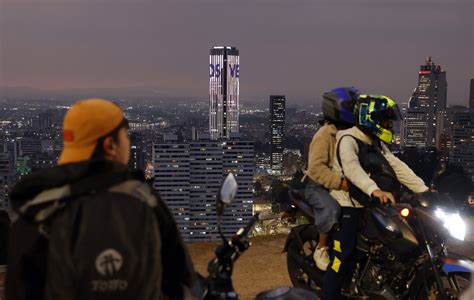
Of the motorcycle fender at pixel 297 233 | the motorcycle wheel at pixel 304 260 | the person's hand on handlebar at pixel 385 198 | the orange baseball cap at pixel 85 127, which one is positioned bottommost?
the motorcycle wheel at pixel 304 260

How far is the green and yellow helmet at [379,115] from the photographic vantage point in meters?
4.44

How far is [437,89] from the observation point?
109m

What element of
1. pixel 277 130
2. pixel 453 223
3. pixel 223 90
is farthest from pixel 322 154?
pixel 223 90

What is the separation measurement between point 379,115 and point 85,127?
308 centimetres

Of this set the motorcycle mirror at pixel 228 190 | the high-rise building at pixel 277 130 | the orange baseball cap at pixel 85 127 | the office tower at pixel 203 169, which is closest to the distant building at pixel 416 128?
the high-rise building at pixel 277 130

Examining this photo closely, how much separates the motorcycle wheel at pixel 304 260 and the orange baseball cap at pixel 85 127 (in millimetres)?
3586

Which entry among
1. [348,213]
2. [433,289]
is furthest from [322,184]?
[433,289]

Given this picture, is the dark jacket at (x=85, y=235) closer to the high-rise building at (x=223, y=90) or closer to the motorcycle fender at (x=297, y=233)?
the motorcycle fender at (x=297, y=233)

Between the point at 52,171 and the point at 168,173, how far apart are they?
2090 inches

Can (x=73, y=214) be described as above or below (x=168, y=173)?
above

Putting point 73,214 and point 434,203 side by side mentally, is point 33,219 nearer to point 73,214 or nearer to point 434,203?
point 73,214

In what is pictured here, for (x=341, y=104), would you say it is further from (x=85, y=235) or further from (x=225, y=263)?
(x=85, y=235)

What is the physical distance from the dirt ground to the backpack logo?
178 inches

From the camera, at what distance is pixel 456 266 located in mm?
4090
